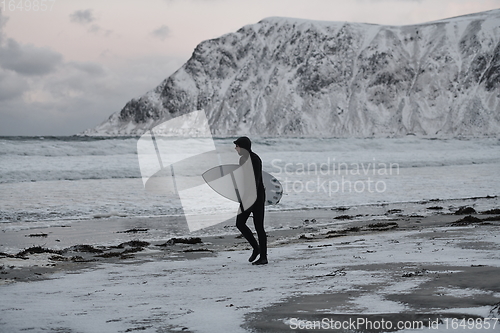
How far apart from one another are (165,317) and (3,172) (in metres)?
25.6

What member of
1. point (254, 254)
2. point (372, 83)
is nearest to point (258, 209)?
point (254, 254)

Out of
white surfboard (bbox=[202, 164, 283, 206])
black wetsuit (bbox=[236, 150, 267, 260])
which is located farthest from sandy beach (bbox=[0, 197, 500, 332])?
white surfboard (bbox=[202, 164, 283, 206])

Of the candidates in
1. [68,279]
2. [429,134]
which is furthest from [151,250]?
[429,134]

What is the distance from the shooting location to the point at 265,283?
6.06 meters

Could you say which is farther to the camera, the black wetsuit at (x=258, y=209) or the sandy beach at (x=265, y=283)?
the black wetsuit at (x=258, y=209)

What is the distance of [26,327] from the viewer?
14.2 ft

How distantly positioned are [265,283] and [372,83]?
178 m

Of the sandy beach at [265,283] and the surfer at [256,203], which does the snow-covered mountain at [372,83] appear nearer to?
the sandy beach at [265,283]

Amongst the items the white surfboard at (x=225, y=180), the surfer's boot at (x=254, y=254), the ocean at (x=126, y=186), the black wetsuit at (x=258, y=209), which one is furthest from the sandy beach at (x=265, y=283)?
the ocean at (x=126, y=186)

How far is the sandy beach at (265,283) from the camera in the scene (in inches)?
165

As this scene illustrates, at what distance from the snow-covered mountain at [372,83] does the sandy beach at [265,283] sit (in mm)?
157538

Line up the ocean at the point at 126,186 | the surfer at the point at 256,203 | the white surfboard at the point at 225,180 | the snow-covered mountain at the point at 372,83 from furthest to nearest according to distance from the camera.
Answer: the snow-covered mountain at the point at 372,83
the ocean at the point at 126,186
the white surfboard at the point at 225,180
the surfer at the point at 256,203

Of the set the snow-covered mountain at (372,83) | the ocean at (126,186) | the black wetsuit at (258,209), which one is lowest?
the ocean at (126,186)

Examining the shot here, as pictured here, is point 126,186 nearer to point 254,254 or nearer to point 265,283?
point 254,254
